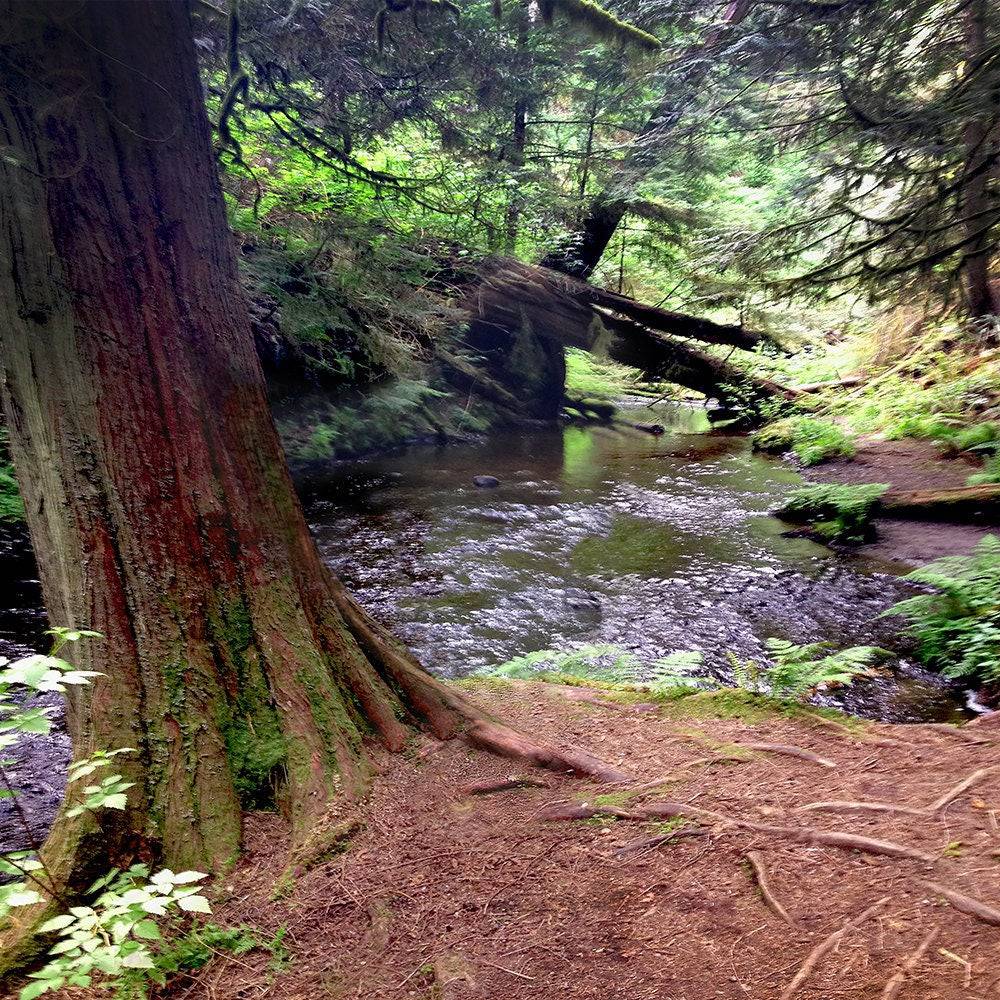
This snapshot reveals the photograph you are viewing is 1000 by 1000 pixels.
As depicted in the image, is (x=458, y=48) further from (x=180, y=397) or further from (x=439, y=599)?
(x=439, y=599)

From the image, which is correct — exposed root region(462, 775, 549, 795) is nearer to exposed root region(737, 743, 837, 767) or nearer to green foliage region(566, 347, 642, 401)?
exposed root region(737, 743, 837, 767)

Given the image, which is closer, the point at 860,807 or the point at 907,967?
the point at 907,967

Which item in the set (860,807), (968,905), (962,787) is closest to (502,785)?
(860,807)

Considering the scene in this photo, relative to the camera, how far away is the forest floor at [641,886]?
6.18 feet

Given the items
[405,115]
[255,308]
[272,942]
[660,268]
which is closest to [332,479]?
[255,308]

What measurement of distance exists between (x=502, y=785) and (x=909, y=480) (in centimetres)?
947

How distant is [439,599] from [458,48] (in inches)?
194

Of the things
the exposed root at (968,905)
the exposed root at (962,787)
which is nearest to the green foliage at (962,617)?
the exposed root at (962,787)

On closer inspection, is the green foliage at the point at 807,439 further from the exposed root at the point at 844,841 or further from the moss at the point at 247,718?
the moss at the point at 247,718

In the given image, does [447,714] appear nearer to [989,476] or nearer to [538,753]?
[538,753]

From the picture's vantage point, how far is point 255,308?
8.81 m

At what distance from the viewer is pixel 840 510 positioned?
838 cm

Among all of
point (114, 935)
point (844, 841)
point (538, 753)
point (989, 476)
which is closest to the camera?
point (114, 935)

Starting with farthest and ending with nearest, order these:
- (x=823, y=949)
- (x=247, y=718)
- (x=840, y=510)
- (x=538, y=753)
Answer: (x=840, y=510) < (x=538, y=753) < (x=247, y=718) < (x=823, y=949)
